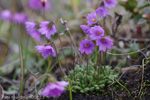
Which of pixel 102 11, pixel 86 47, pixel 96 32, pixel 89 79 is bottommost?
pixel 89 79

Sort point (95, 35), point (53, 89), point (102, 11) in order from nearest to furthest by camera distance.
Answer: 1. point (53, 89)
2. point (95, 35)
3. point (102, 11)

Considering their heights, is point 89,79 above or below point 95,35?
below

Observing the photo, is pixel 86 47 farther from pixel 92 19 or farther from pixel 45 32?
pixel 45 32

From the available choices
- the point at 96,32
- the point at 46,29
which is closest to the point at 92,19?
the point at 96,32

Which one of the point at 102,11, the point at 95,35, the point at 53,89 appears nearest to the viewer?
the point at 53,89

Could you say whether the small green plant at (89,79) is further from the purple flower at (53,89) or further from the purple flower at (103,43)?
the purple flower at (53,89)

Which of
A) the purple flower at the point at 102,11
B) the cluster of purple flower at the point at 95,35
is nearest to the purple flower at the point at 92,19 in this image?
the cluster of purple flower at the point at 95,35

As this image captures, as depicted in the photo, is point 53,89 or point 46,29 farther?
point 46,29

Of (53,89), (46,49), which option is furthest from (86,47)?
(53,89)

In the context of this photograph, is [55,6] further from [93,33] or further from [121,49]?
[93,33]
